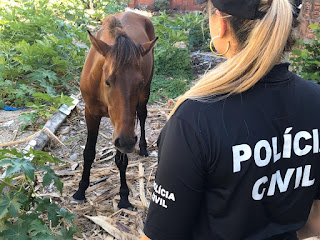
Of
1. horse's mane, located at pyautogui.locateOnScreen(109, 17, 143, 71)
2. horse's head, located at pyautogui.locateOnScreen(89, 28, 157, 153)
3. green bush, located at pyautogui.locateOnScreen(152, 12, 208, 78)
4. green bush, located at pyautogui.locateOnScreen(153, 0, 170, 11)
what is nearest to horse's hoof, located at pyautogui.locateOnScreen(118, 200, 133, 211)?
horse's head, located at pyautogui.locateOnScreen(89, 28, 157, 153)

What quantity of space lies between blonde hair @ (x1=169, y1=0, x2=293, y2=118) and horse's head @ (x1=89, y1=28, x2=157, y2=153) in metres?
1.66

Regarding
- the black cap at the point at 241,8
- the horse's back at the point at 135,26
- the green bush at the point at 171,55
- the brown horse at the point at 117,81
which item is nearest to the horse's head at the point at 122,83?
the brown horse at the point at 117,81

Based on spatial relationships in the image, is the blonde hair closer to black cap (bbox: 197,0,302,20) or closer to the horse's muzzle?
black cap (bbox: 197,0,302,20)

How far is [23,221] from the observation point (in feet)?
8.57

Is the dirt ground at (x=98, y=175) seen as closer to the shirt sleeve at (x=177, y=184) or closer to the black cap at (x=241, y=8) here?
the shirt sleeve at (x=177, y=184)

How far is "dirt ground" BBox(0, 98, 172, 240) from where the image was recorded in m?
3.67

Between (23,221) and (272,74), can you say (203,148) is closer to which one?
(272,74)

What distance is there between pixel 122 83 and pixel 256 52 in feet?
5.78

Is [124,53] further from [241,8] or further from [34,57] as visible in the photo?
[34,57]

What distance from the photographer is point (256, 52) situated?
50.7 inches

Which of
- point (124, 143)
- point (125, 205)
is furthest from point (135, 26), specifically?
point (125, 205)

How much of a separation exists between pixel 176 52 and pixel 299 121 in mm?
6890

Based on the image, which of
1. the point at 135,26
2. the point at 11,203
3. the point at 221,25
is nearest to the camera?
the point at 221,25

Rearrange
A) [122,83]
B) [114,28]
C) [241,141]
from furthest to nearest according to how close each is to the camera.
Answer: [114,28] < [122,83] < [241,141]
